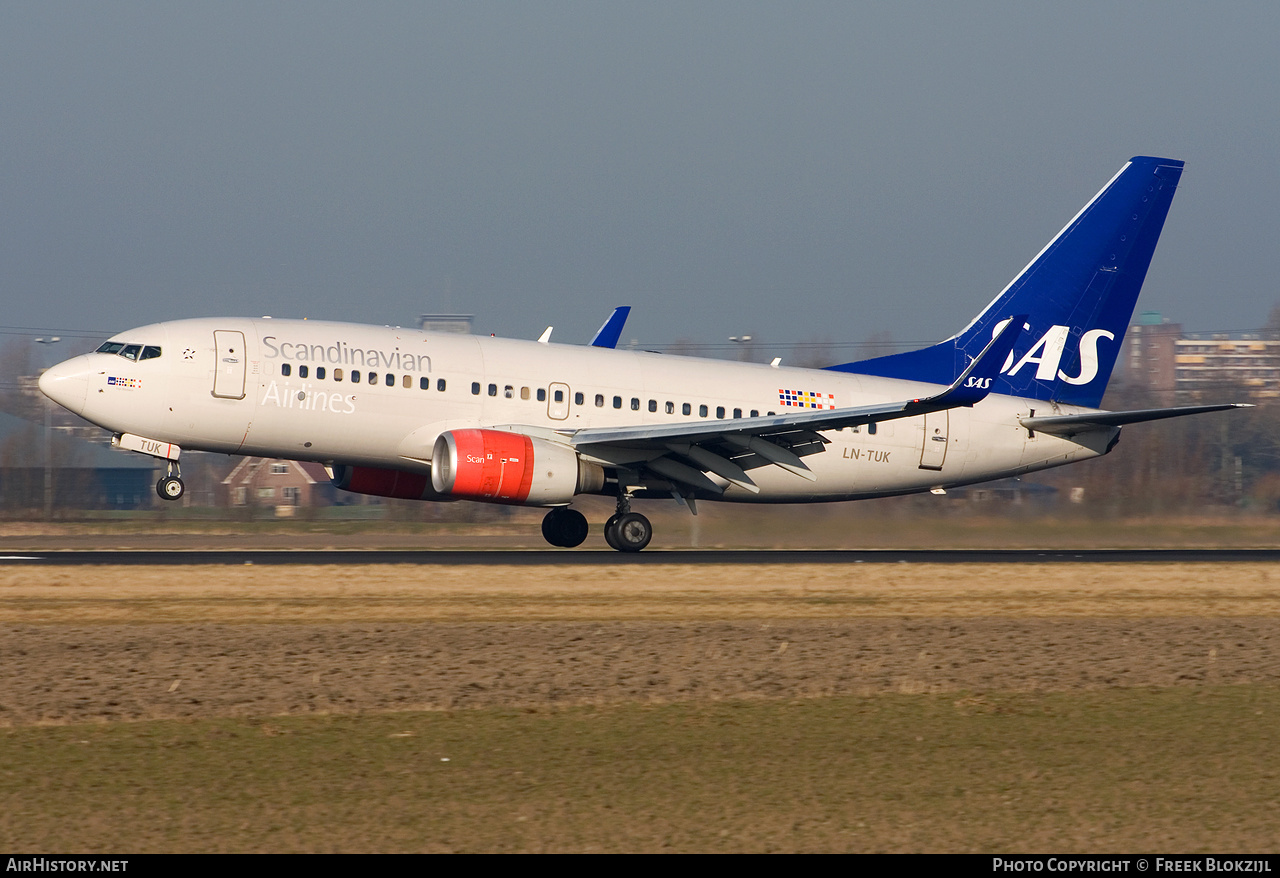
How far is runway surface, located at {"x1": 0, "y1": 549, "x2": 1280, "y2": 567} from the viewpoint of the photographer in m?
24.6

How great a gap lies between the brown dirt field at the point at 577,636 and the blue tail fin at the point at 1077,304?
28.2 ft

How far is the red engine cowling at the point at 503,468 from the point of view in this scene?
2488 centimetres

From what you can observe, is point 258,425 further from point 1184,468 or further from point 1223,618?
point 1184,468

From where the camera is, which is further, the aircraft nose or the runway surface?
the aircraft nose

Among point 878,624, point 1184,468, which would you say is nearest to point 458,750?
point 878,624

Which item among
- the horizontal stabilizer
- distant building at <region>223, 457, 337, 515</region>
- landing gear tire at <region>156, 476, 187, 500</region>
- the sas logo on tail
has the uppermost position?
the sas logo on tail

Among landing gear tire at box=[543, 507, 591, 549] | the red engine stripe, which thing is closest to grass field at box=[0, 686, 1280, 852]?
the red engine stripe

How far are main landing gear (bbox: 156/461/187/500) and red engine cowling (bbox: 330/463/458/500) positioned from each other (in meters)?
3.48

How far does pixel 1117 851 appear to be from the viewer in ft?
26.0

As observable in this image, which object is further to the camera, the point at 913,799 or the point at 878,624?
the point at 878,624

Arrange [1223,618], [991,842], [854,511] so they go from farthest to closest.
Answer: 1. [854,511]
2. [1223,618]
3. [991,842]

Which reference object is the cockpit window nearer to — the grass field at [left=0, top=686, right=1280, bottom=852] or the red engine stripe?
the red engine stripe

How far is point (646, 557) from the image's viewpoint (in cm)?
2638
